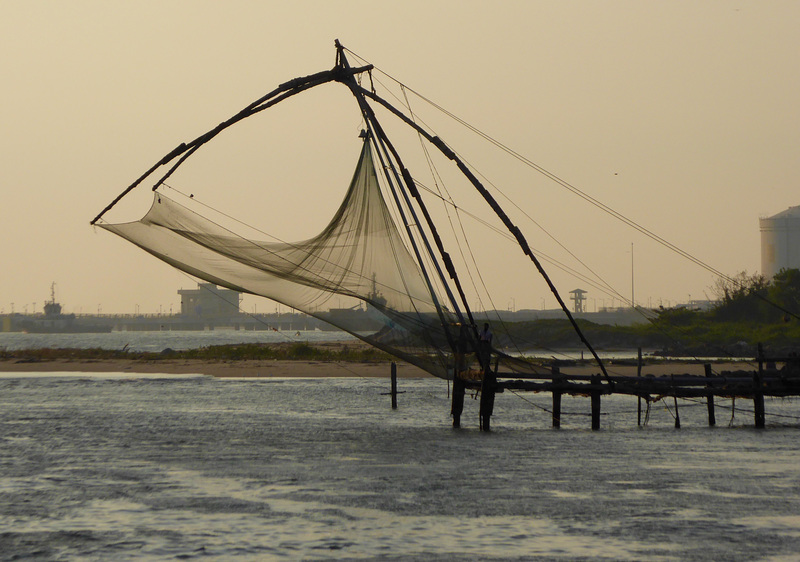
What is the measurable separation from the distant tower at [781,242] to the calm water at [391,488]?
16820 centimetres

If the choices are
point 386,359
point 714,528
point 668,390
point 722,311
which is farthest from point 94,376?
point 722,311

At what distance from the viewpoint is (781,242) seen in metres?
194

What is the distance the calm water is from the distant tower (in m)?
168

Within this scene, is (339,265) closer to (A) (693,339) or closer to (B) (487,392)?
(B) (487,392)

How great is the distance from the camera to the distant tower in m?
191

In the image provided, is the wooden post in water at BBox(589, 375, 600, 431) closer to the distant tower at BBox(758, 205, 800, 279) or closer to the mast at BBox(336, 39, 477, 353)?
the mast at BBox(336, 39, 477, 353)

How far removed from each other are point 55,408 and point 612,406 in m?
21.3

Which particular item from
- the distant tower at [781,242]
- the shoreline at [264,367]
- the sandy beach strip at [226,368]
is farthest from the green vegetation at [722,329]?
the distant tower at [781,242]

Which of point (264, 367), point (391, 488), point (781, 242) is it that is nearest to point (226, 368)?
point (264, 367)

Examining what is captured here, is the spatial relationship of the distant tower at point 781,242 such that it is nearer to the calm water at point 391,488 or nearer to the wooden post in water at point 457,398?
the calm water at point 391,488

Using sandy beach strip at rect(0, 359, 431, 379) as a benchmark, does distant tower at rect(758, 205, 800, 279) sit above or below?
above

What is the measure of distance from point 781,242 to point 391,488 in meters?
190

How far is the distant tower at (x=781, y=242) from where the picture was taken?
19125cm

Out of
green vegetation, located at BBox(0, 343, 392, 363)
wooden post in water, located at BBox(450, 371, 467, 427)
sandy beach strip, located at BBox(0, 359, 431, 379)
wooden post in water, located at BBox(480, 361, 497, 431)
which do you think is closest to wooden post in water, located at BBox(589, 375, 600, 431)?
wooden post in water, located at BBox(480, 361, 497, 431)
